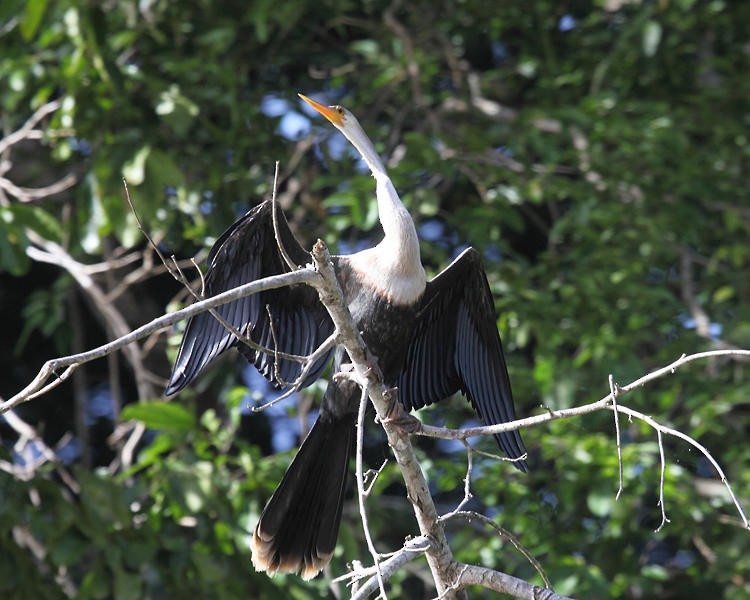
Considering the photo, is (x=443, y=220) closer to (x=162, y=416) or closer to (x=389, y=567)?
(x=162, y=416)

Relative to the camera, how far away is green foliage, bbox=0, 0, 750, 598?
154 inches

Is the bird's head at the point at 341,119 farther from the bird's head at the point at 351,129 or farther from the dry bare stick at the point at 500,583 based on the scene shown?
the dry bare stick at the point at 500,583

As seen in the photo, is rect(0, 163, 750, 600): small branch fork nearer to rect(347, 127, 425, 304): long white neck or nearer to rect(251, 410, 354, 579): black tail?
rect(347, 127, 425, 304): long white neck

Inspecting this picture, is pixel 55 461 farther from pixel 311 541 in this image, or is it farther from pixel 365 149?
pixel 365 149

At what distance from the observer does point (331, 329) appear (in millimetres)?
3396

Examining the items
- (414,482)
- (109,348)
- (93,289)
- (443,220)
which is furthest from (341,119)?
(443,220)

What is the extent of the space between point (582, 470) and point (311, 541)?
1.48 metres

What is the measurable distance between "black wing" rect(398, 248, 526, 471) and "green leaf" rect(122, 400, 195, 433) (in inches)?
33.4

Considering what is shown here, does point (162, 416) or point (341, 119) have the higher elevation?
point (341, 119)

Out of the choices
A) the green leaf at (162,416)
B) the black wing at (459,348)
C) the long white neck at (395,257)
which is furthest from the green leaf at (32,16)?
the black wing at (459,348)

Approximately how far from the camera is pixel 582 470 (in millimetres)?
4320

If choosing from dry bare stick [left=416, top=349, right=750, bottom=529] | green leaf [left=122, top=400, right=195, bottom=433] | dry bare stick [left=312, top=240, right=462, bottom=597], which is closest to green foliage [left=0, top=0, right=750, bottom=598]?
green leaf [left=122, top=400, right=195, bottom=433]

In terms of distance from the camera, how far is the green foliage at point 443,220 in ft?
12.8

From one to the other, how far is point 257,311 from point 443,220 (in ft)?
7.44
